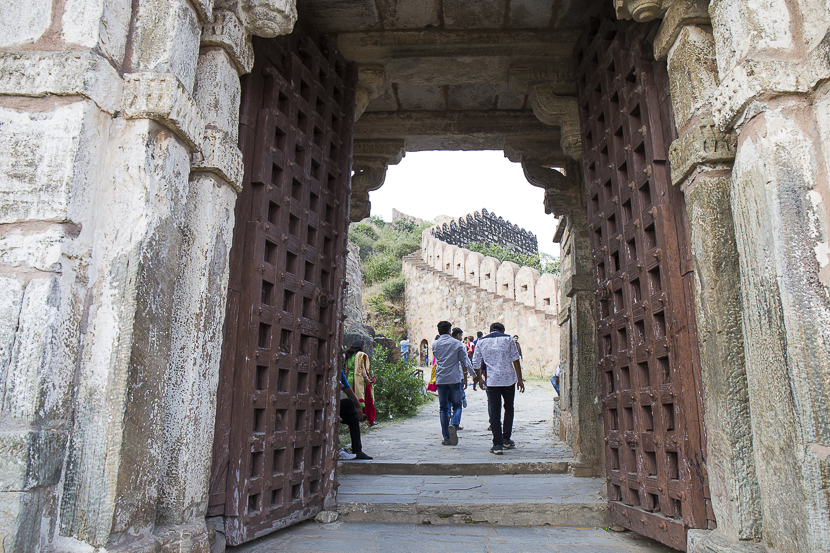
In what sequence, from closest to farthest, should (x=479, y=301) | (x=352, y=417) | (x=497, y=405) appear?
(x=352, y=417) → (x=497, y=405) → (x=479, y=301)

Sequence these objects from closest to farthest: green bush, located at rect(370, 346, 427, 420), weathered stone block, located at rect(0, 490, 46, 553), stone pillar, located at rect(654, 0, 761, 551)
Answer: weathered stone block, located at rect(0, 490, 46, 553)
stone pillar, located at rect(654, 0, 761, 551)
green bush, located at rect(370, 346, 427, 420)

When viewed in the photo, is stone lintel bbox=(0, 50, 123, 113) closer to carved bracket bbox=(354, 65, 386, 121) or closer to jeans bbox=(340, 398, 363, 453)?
carved bracket bbox=(354, 65, 386, 121)

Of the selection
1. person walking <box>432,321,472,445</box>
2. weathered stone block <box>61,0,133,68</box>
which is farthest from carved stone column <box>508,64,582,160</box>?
weathered stone block <box>61,0,133,68</box>

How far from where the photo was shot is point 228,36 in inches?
107

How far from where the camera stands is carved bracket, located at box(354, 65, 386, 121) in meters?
4.85

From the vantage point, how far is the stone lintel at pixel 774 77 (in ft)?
6.73

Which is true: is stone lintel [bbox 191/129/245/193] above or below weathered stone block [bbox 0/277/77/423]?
above

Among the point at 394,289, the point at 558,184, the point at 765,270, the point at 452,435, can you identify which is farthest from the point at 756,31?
the point at 394,289

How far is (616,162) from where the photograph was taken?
354cm

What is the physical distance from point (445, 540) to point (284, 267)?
1796 millimetres

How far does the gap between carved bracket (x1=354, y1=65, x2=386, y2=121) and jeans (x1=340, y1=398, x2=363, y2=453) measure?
258 cm

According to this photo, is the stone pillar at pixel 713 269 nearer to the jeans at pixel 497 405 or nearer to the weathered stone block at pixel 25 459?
the weathered stone block at pixel 25 459

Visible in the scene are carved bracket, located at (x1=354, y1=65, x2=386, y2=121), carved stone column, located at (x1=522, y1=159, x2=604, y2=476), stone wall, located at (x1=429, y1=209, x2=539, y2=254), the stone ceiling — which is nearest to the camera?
the stone ceiling

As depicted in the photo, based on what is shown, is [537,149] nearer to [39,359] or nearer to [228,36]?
[228,36]
